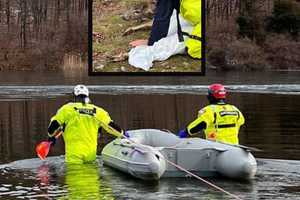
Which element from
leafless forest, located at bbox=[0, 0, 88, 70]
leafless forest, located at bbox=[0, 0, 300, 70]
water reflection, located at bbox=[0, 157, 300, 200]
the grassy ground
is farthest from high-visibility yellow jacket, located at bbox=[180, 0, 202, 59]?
leafless forest, located at bbox=[0, 0, 88, 70]

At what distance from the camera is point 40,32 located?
99.2 m

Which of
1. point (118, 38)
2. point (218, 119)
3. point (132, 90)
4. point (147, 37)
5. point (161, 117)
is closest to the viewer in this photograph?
point (218, 119)

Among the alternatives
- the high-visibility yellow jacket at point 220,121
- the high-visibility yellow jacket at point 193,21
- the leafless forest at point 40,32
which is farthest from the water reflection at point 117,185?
the leafless forest at point 40,32

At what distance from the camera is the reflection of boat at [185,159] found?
1633 centimetres

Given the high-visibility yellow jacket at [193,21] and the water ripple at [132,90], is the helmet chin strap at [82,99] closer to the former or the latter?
the high-visibility yellow jacket at [193,21]

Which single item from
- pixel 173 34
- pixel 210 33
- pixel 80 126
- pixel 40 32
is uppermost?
pixel 40 32

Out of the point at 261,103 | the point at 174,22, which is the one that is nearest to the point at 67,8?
the point at 261,103

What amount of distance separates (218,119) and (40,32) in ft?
274

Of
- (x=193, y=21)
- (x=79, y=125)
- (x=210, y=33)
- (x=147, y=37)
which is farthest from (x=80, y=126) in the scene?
(x=210, y=33)

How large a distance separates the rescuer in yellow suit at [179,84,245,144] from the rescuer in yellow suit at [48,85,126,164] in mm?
1890

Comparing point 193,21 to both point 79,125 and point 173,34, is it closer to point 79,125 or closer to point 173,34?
point 173,34

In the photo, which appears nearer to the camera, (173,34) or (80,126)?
(80,126)

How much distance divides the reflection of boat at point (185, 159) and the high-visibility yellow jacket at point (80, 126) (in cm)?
54

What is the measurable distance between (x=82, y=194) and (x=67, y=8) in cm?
8788
